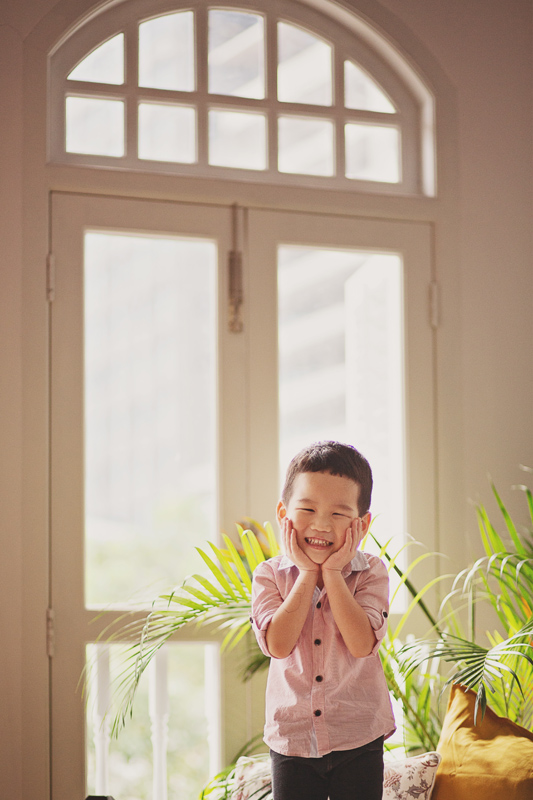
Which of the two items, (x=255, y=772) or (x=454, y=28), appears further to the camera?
(x=454, y=28)

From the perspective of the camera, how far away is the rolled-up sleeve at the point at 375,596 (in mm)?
1577

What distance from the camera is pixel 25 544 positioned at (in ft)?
7.58

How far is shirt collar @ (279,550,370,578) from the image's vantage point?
5.42ft

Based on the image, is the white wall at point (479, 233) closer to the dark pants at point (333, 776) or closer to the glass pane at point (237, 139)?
the glass pane at point (237, 139)

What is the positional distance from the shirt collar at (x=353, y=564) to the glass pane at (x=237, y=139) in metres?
1.43

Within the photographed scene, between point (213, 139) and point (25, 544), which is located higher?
point (213, 139)

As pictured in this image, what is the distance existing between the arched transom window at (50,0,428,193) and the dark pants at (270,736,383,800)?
1719 mm

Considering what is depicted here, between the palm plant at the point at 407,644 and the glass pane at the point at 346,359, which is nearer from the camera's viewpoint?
the palm plant at the point at 407,644

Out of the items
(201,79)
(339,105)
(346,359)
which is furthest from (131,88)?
(346,359)

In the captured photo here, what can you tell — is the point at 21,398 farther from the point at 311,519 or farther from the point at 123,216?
the point at 311,519

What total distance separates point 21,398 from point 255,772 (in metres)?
1.18

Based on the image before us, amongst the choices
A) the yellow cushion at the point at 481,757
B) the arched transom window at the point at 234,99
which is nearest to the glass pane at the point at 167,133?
the arched transom window at the point at 234,99

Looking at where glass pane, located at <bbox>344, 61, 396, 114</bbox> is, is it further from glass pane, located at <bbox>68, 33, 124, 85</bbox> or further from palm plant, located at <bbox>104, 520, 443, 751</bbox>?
palm plant, located at <bbox>104, 520, 443, 751</bbox>

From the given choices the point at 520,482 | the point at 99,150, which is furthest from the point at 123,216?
the point at 520,482
